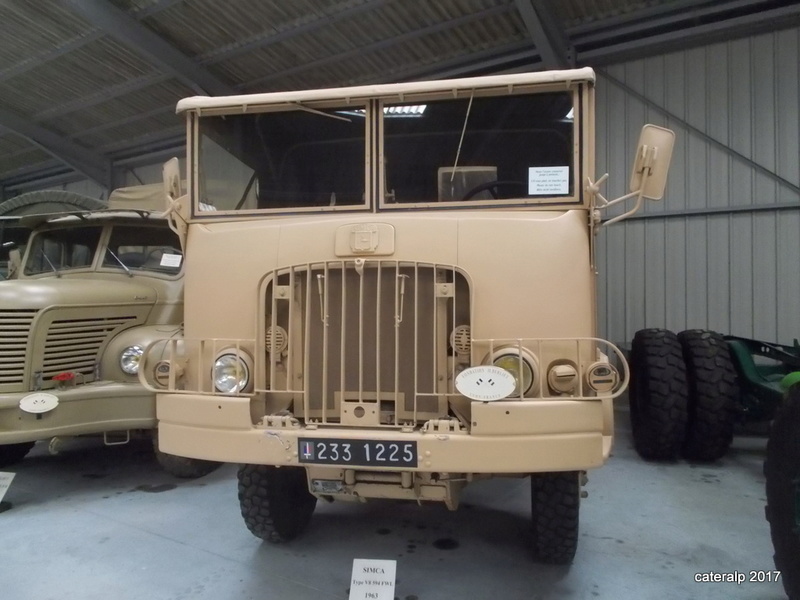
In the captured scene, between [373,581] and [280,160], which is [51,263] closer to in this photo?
[280,160]

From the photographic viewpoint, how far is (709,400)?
16.1ft

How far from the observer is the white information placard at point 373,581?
2.48 meters

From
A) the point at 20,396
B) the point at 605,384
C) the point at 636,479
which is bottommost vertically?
the point at 636,479

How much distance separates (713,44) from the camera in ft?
22.2

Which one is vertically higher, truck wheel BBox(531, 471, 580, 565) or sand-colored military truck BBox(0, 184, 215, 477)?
sand-colored military truck BBox(0, 184, 215, 477)

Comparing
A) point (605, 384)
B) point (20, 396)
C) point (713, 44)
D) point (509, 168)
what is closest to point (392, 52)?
point (713, 44)

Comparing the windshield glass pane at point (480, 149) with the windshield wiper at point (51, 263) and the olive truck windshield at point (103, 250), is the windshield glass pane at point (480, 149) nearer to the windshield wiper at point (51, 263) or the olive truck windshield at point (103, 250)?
the olive truck windshield at point (103, 250)

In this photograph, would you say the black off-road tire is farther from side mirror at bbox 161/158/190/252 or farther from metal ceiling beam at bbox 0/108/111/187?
metal ceiling beam at bbox 0/108/111/187

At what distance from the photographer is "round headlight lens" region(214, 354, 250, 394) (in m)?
2.77

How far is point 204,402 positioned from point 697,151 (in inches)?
259

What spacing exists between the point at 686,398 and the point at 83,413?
16.0 feet

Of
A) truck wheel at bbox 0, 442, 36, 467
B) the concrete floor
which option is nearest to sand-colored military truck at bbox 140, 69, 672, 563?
the concrete floor

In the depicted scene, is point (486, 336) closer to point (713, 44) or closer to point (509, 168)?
point (509, 168)

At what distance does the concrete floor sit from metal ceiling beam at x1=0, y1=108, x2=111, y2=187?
Answer: 8.36 metres
